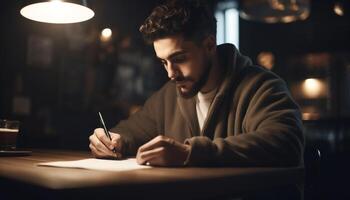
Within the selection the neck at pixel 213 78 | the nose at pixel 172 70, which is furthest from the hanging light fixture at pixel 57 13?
the neck at pixel 213 78

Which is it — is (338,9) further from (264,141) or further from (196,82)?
(264,141)

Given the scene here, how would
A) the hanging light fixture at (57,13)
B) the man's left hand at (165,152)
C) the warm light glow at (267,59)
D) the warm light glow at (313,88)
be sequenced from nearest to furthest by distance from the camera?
the man's left hand at (165,152), the hanging light fixture at (57,13), the warm light glow at (313,88), the warm light glow at (267,59)

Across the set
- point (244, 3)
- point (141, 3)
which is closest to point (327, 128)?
point (244, 3)

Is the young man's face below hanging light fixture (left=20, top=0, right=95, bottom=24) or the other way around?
below

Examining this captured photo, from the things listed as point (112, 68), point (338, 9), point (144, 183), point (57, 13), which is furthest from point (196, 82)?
point (338, 9)

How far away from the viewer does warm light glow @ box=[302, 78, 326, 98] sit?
4.91m

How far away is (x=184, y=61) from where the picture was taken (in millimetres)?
1688

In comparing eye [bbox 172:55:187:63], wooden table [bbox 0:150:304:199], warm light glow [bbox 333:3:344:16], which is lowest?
wooden table [bbox 0:150:304:199]

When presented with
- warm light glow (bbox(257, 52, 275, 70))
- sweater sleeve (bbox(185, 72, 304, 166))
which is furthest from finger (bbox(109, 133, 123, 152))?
warm light glow (bbox(257, 52, 275, 70))

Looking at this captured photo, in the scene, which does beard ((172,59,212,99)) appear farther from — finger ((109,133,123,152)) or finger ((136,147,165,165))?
finger ((136,147,165,165))

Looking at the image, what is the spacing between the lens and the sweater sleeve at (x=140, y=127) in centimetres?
192

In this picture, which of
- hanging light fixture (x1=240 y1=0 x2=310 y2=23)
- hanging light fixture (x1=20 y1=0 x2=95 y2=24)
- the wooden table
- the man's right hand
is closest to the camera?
the wooden table

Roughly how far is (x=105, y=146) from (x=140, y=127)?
1.67 feet

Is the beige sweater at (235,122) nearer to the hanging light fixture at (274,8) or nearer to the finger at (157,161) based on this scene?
the finger at (157,161)
